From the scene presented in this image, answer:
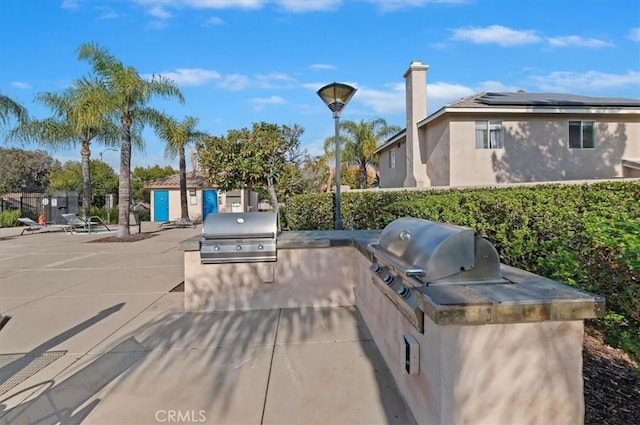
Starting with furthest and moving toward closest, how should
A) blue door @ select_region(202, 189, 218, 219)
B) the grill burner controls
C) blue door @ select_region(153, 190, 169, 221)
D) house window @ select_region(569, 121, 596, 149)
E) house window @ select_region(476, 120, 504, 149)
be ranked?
blue door @ select_region(202, 189, 218, 219) < blue door @ select_region(153, 190, 169, 221) < house window @ select_region(569, 121, 596, 149) < house window @ select_region(476, 120, 504, 149) < the grill burner controls

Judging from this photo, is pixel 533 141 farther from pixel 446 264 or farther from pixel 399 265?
pixel 446 264

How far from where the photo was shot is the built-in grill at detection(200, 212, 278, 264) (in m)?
4.97

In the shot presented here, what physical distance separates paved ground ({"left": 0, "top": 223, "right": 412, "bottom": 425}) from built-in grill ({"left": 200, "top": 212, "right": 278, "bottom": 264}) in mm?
736

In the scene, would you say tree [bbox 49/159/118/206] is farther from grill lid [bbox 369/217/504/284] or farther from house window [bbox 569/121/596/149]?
grill lid [bbox 369/217/504/284]

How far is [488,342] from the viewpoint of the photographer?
2.03m

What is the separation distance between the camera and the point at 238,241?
499cm

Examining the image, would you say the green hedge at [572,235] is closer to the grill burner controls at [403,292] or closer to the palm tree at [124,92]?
the grill burner controls at [403,292]

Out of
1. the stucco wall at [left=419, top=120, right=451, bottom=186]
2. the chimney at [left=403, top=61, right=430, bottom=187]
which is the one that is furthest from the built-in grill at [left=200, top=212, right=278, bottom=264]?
the chimney at [left=403, top=61, right=430, bottom=187]

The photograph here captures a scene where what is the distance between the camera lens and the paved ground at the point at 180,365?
2775mm

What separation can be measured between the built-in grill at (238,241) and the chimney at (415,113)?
14.5 metres

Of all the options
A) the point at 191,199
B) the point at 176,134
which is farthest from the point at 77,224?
the point at 191,199

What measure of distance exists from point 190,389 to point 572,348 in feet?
8.70

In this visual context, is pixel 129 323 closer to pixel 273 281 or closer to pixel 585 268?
pixel 273 281

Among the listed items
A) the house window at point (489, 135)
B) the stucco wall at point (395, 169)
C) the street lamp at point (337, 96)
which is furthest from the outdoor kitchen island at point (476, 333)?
the stucco wall at point (395, 169)
